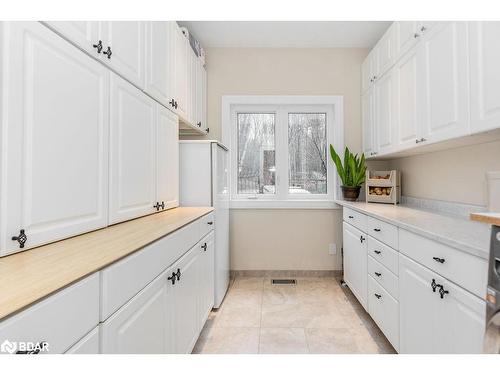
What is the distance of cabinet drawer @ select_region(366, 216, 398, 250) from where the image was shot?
5.73 feet

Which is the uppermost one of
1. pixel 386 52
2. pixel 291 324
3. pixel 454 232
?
pixel 386 52

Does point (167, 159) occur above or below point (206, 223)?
above

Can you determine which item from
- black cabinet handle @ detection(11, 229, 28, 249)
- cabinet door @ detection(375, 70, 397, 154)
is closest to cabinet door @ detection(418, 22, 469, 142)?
cabinet door @ detection(375, 70, 397, 154)

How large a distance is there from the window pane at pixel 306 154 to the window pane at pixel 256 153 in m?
0.23

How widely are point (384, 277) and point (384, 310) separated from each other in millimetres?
217

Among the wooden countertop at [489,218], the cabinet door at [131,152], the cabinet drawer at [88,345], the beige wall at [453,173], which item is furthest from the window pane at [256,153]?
the cabinet drawer at [88,345]

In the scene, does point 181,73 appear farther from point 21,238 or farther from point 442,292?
point 442,292

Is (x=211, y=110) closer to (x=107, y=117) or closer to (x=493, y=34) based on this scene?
(x=107, y=117)

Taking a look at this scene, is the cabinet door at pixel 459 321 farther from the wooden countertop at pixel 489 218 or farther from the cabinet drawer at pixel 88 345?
the cabinet drawer at pixel 88 345

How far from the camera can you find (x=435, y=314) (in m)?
1.32

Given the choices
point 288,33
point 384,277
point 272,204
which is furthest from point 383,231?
point 288,33

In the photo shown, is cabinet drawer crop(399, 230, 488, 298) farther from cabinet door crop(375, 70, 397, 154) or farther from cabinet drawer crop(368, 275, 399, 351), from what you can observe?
cabinet door crop(375, 70, 397, 154)

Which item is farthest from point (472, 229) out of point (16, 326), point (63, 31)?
point (63, 31)

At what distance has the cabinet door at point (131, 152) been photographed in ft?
4.80
